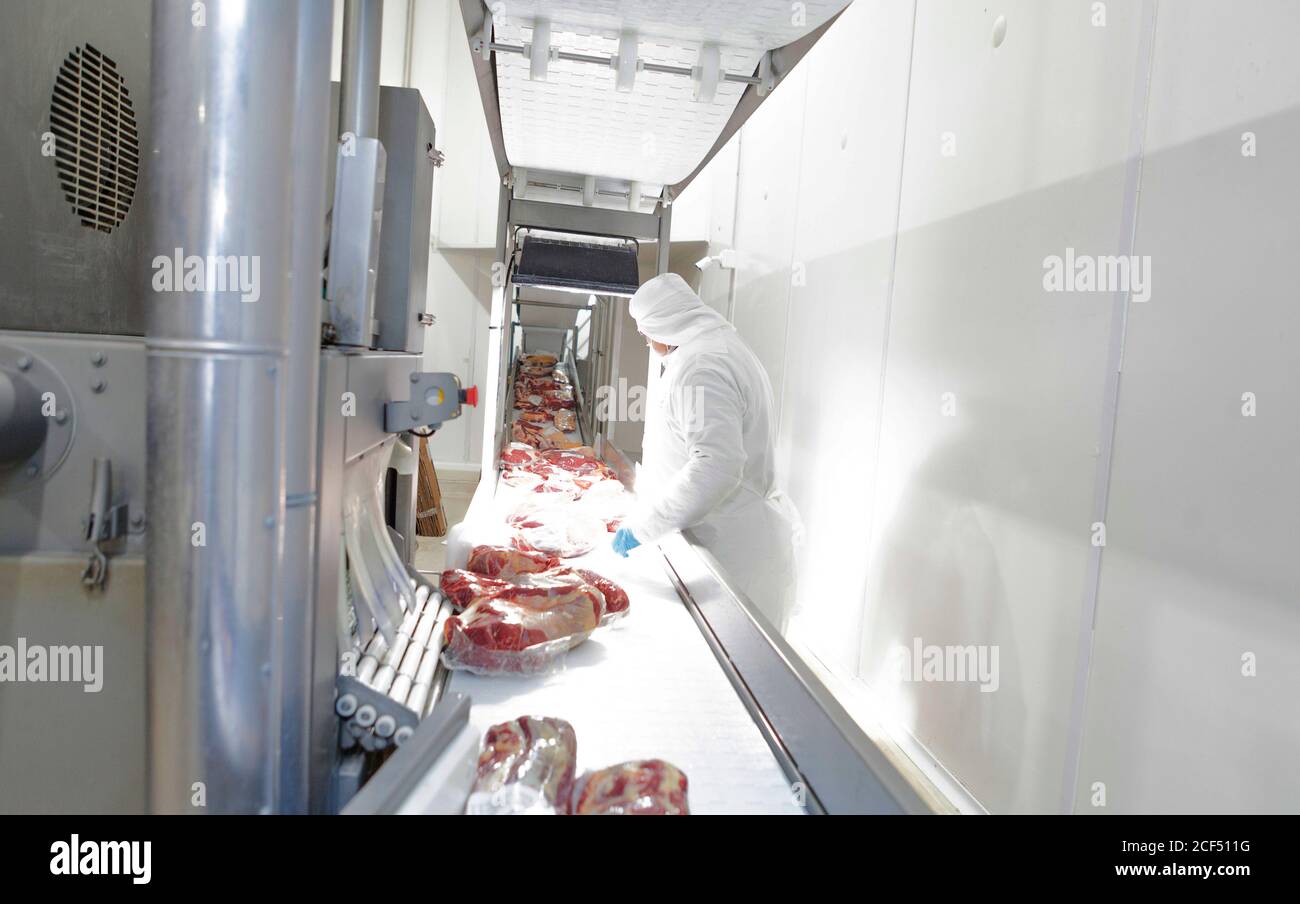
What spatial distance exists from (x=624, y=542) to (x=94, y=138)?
67.9 inches

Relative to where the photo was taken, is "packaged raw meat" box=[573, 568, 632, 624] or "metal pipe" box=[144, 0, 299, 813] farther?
"packaged raw meat" box=[573, 568, 632, 624]

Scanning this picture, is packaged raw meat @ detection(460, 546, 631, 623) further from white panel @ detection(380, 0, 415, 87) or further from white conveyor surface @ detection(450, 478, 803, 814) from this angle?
white panel @ detection(380, 0, 415, 87)

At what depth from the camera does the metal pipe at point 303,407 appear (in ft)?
2.96

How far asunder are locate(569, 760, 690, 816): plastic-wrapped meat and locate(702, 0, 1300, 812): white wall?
1.27 m

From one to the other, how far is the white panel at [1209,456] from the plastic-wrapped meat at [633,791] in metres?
1.27

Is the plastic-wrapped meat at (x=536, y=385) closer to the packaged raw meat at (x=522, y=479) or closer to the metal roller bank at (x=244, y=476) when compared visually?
the packaged raw meat at (x=522, y=479)

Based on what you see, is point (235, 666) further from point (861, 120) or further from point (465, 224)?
point (465, 224)

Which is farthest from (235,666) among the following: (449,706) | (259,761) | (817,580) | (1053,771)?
(817,580)

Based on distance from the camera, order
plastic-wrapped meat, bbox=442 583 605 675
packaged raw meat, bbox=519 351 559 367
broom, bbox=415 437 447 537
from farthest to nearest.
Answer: packaged raw meat, bbox=519 351 559 367, broom, bbox=415 437 447 537, plastic-wrapped meat, bbox=442 583 605 675

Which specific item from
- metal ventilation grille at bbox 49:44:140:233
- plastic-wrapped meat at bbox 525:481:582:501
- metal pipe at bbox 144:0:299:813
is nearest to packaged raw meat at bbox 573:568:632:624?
metal pipe at bbox 144:0:299:813

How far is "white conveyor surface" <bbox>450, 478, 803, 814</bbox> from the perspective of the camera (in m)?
1.25

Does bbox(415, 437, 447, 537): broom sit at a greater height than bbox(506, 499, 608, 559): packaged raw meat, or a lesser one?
lesser

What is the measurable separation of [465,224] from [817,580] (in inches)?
252

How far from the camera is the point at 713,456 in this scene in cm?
272
